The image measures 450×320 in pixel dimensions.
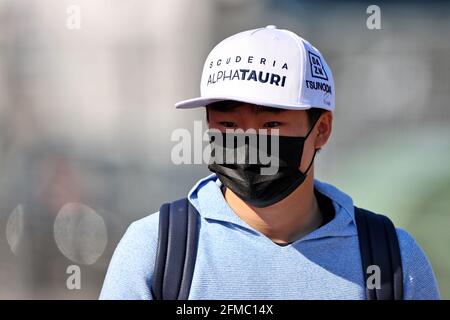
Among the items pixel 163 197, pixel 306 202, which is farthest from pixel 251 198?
pixel 163 197

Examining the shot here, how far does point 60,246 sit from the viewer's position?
4.52 meters

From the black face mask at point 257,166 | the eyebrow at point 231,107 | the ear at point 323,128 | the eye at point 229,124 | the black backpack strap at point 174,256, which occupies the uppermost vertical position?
the eyebrow at point 231,107

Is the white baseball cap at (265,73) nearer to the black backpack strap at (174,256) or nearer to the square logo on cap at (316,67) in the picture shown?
the square logo on cap at (316,67)

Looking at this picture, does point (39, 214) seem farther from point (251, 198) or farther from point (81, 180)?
point (251, 198)

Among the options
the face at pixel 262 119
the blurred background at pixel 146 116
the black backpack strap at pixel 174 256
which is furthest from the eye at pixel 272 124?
the blurred background at pixel 146 116

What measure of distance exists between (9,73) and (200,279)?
9.99 feet

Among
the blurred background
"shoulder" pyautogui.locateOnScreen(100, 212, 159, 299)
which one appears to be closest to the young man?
"shoulder" pyautogui.locateOnScreen(100, 212, 159, 299)

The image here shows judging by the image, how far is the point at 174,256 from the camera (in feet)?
6.61

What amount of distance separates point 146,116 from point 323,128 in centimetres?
226

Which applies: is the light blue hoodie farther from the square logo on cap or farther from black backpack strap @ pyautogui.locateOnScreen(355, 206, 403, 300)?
the square logo on cap

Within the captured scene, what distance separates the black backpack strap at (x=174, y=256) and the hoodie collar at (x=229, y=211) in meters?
0.08

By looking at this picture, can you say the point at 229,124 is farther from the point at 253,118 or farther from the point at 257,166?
the point at 257,166

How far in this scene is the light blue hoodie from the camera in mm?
2023

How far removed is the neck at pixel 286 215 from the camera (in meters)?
2.24
